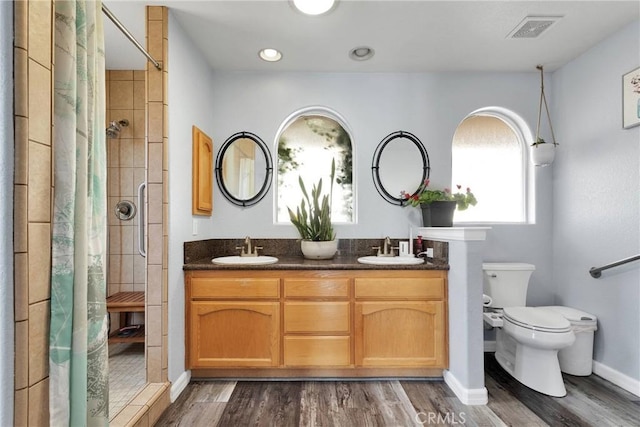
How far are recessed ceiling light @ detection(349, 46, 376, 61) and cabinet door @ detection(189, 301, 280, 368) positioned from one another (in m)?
1.87

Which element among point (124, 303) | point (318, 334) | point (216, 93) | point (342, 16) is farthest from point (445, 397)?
point (216, 93)

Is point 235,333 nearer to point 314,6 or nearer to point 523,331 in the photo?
point 523,331

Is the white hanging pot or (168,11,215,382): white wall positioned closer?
(168,11,215,382): white wall

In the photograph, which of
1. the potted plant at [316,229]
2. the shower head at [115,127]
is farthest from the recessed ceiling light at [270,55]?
the shower head at [115,127]

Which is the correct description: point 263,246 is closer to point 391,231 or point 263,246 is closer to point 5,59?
point 391,231

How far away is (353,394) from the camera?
2.05m

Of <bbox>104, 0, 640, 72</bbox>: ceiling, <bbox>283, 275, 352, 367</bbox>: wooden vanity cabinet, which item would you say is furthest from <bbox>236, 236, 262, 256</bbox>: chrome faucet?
<bbox>104, 0, 640, 72</bbox>: ceiling

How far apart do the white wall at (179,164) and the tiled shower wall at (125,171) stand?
0.79 meters

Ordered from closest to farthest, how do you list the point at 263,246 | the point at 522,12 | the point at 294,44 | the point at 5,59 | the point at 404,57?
1. the point at 5,59
2. the point at 522,12
3. the point at 294,44
4. the point at 404,57
5. the point at 263,246

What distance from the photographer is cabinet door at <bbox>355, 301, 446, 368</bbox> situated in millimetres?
2156

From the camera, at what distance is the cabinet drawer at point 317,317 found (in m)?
2.16

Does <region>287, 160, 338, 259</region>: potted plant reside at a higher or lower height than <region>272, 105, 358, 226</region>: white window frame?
lower

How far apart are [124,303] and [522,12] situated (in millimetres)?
3221

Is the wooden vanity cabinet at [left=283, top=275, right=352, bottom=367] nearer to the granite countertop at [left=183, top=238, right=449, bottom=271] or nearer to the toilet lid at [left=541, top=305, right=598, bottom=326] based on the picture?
the granite countertop at [left=183, top=238, right=449, bottom=271]
